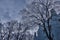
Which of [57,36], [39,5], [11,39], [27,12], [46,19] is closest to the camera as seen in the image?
[46,19]

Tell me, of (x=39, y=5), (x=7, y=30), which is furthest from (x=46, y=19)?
(x=7, y=30)

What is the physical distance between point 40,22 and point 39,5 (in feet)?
6.82

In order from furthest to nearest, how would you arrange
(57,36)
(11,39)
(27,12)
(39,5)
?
(57,36)
(11,39)
(27,12)
(39,5)

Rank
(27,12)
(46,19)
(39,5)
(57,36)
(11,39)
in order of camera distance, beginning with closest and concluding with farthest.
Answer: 1. (46,19)
2. (39,5)
3. (27,12)
4. (11,39)
5. (57,36)

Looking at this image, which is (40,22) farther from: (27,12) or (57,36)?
(57,36)

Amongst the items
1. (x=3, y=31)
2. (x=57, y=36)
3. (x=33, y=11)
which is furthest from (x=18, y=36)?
(x=57, y=36)

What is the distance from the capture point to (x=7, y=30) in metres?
19.8

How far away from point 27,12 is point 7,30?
11.3 ft

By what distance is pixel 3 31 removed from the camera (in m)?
20.4

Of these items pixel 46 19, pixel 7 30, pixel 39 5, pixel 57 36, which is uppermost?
pixel 39 5

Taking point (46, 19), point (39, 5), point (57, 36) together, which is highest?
point (39, 5)

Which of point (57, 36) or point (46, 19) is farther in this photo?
point (57, 36)

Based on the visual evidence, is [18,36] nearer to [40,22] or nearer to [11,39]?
[11,39]

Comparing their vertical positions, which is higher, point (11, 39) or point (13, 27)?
point (13, 27)
